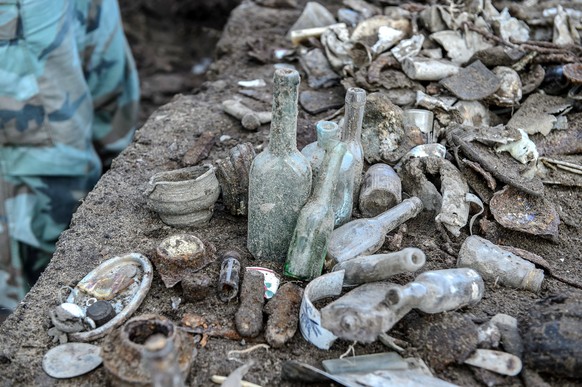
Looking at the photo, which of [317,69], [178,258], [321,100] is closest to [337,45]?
[317,69]

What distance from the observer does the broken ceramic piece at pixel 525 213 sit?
2.69 meters

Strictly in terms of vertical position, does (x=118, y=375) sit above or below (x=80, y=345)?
above

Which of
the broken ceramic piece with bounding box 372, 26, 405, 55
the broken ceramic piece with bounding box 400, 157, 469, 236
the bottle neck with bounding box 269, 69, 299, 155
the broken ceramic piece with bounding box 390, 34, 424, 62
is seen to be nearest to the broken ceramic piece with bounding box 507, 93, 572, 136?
the broken ceramic piece with bounding box 400, 157, 469, 236

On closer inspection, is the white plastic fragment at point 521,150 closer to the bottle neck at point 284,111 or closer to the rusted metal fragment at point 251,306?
the bottle neck at point 284,111

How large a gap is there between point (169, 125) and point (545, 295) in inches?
92.4

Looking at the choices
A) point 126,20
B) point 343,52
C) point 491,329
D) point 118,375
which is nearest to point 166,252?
point 118,375

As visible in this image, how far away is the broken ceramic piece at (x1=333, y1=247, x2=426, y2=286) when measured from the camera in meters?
2.06

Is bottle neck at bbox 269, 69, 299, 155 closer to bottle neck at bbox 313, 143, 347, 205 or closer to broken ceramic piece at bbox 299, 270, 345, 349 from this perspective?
bottle neck at bbox 313, 143, 347, 205

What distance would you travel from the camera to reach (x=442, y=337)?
208 centimetres

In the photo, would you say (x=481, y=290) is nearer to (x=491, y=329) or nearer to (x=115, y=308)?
(x=491, y=329)

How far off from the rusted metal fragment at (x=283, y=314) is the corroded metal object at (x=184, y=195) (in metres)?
0.59

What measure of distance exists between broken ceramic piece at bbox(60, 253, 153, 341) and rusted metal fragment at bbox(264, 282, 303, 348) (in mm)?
519

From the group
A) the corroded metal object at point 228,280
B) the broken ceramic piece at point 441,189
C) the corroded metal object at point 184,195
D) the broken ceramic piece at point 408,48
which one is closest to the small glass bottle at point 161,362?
the corroded metal object at point 228,280

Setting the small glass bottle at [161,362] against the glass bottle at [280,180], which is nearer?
the small glass bottle at [161,362]
